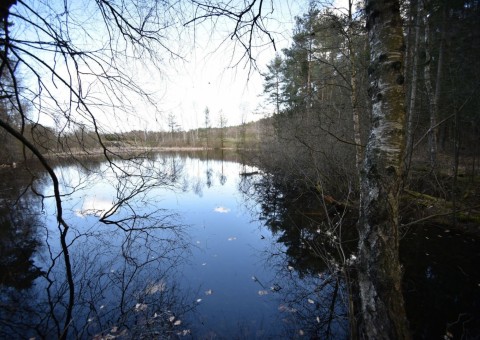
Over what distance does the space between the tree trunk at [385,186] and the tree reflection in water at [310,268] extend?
3.07 ft

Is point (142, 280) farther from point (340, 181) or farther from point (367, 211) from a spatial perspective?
point (340, 181)

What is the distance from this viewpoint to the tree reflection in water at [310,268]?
3566 mm

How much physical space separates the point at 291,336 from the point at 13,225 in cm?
1034

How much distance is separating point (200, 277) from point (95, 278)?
2.26m

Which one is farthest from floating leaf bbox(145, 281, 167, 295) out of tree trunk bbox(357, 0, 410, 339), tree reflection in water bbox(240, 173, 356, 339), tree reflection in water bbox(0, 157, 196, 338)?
tree trunk bbox(357, 0, 410, 339)

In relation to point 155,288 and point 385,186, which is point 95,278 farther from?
point 385,186

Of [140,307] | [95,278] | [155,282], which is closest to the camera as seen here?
[140,307]

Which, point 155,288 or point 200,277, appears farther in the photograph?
point 200,277

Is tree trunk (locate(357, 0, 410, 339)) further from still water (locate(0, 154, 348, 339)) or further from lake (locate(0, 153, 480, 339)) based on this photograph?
lake (locate(0, 153, 480, 339))

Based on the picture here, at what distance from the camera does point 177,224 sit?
806 cm

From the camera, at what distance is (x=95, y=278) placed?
4.80 meters

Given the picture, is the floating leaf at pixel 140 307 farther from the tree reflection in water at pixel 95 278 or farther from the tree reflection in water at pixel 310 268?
the tree reflection in water at pixel 310 268

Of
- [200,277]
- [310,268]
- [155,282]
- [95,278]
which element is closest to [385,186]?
[310,268]

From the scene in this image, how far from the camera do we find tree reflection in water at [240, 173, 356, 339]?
357cm
